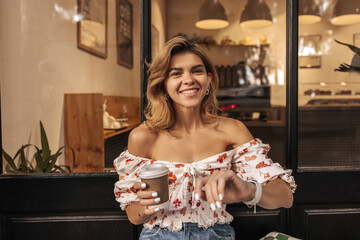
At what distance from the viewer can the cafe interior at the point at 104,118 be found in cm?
185

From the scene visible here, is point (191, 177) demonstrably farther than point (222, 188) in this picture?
Yes

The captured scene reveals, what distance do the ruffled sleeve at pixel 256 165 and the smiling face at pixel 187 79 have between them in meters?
0.29

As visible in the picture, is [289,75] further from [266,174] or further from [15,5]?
[15,5]

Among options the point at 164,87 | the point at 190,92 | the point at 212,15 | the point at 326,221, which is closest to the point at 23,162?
the point at 164,87

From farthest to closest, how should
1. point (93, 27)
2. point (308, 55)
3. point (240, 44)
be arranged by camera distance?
point (240, 44) < point (93, 27) < point (308, 55)

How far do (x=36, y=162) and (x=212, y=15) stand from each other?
3876mm

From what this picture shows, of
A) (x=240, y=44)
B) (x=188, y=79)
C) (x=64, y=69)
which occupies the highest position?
(x=240, y=44)

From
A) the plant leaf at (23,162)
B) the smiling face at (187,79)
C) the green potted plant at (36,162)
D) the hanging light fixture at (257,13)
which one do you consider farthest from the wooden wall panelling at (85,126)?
the hanging light fixture at (257,13)

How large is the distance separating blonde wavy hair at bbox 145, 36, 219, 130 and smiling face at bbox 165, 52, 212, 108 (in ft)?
0.08

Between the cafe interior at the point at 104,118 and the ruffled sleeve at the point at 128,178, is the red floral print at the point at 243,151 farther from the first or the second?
the cafe interior at the point at 104,118

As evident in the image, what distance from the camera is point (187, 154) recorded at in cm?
133

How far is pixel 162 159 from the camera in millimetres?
1320

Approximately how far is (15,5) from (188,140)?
1.58 metres

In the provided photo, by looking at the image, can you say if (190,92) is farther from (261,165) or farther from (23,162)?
(23,162)
